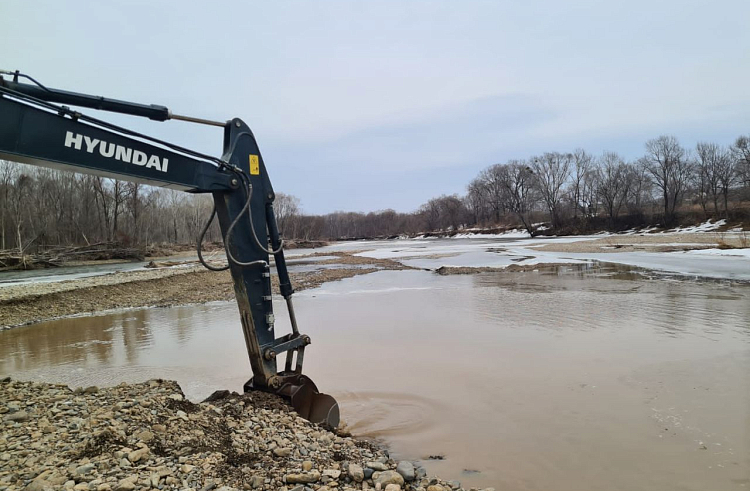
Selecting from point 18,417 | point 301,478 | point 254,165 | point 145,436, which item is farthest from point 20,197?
point 301,478

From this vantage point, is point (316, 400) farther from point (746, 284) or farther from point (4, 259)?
point (4, 259)

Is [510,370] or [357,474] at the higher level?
[357,474]

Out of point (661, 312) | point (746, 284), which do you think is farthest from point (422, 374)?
point (746, 284)

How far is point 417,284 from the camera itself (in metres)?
18.3

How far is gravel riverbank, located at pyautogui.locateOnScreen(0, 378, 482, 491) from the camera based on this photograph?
305cm

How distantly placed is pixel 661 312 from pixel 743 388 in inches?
217

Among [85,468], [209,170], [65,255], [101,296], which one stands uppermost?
[209,170]

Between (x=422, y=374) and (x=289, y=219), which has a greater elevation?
(x=289, y=219)

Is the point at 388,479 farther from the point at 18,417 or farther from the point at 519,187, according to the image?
the point at 519,187

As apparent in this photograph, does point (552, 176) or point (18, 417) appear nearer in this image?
point (18, 417)

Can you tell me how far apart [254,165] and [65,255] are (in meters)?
39.9

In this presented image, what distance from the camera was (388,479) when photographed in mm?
3234

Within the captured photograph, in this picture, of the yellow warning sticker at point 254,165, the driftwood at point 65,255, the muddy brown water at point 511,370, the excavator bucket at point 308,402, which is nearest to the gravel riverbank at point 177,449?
the excavator bucket at point 308,402

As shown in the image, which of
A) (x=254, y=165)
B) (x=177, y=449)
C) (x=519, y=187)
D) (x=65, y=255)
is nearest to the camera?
(x=177, y=449)
